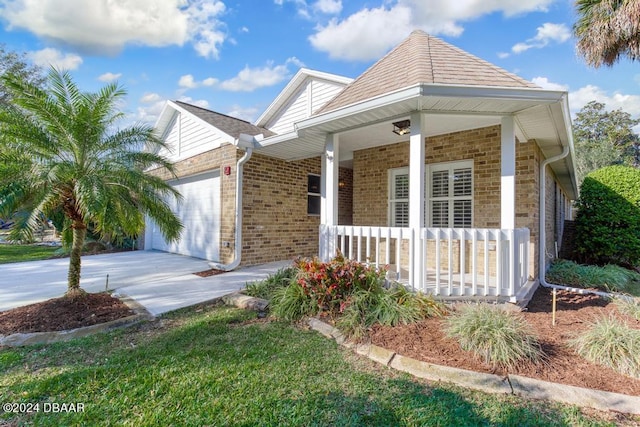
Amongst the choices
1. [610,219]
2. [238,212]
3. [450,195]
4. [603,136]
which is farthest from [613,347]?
[603,136]

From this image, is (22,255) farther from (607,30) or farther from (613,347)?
(607,30)

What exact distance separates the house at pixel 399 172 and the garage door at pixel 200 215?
6 centimetres

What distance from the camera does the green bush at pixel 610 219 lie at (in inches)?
359

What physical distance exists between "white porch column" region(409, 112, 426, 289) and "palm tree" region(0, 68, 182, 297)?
13.3 ft

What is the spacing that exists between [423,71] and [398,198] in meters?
3.47

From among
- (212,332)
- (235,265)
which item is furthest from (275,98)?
(212,332)

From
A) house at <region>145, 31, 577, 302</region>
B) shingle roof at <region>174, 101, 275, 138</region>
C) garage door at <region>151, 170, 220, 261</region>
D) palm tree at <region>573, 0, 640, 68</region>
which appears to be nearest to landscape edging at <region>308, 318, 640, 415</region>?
house at <region>145, 31, 577, 302</region>

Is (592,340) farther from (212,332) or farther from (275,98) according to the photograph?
(275,98)

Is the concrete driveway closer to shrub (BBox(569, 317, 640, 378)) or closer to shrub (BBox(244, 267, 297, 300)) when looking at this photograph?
shrub (BBox(244, 267, 297, 300))

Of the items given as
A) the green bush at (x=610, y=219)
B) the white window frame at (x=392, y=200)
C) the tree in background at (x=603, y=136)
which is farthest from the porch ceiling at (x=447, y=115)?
the tree in background at (x=603, y=136)

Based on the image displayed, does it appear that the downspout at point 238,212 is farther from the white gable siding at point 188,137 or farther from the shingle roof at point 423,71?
the shingle roof at point 423,71

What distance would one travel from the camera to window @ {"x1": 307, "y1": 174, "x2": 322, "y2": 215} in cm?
921

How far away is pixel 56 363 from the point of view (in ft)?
10.0

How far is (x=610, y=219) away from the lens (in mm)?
9430
